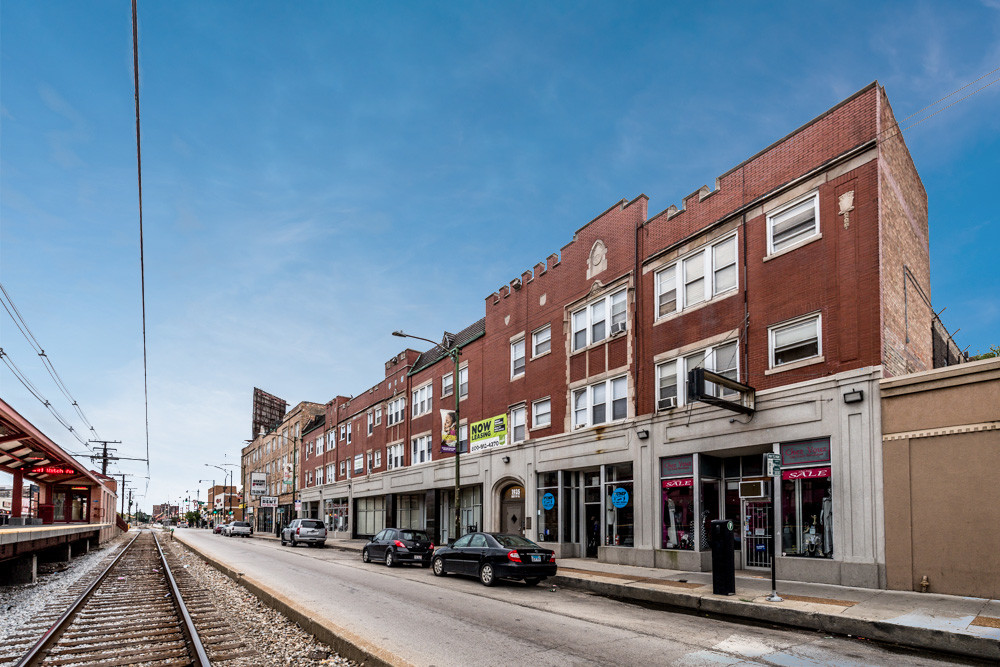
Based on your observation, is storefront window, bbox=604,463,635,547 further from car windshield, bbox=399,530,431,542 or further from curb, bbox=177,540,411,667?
curb, bbox=177,540,411,667

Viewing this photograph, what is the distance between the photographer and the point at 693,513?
19.5 meters

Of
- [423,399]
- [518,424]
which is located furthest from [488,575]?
[423,399]

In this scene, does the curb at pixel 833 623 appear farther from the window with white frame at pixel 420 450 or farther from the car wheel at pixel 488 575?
the window with white frame at pixel 420 450

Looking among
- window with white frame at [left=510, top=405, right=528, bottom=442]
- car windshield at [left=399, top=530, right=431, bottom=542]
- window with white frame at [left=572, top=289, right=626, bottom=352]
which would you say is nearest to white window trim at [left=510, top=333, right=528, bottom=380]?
window with white frame at [left=510, top=405, right=528, bottom=442]

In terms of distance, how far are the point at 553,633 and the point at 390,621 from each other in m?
2.83

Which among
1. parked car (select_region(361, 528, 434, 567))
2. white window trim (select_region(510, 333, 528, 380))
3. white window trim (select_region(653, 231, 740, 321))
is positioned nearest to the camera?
white window trim (select_region(653, 231, 740, 321))

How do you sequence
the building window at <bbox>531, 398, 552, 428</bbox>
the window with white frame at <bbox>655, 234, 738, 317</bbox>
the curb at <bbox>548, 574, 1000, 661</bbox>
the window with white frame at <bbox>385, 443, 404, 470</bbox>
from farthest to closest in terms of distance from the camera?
the window with white frame at <bbox>385, 443, 404, 470</bbox> → the building window at <bbox>531, 398, 552, 428</bbox> → the window with white frame at <bbox>655, 234, 738, 317</bbox> → the curb at <bbox>548, 574, 1000, 661</bbox>

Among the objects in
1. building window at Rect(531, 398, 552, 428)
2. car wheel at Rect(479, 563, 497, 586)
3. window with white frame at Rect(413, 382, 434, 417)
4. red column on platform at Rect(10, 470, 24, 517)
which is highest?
window with white frame at Rect(413, 382, 434, 417)

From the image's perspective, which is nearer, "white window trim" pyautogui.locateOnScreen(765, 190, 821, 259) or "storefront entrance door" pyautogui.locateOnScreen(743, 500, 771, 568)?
"white window trim" pyautogui.locateOnScreen(765, 190, 821, 259)

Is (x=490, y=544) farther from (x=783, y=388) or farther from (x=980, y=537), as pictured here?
(x=980, y=537)

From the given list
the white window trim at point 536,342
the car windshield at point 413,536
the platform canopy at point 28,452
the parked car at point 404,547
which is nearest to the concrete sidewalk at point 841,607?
the parked car at point 404,547

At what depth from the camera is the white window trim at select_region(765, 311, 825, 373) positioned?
54.0 feet

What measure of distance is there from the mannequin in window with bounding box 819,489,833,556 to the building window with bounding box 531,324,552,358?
12955 millimetres

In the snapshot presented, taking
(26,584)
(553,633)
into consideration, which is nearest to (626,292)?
(553,633)
